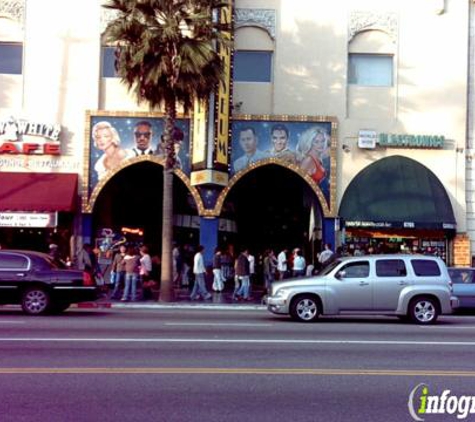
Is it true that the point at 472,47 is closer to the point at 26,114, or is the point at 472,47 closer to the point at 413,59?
the point at 413,59

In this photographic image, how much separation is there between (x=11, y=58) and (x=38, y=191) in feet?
16.9

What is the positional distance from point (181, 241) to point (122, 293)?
249 inches

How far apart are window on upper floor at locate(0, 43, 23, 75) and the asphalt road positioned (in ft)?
46.8

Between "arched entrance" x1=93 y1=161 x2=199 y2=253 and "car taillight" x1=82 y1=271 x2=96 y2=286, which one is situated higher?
"arched entrance" x1=93 y1=161 x2=199 y2=253

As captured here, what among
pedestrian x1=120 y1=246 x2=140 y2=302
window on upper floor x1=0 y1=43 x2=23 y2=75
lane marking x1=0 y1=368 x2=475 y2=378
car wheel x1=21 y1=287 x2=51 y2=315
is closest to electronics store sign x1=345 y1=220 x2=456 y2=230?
pedestrian x1=120 y1=246 x2=140 y2=302

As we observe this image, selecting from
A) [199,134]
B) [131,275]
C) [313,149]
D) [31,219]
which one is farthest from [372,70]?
[31,219]

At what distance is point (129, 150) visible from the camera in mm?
28297

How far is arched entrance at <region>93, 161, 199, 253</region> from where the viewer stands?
30.7 meters

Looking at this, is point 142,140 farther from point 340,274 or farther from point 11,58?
point 340,274

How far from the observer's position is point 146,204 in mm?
32281

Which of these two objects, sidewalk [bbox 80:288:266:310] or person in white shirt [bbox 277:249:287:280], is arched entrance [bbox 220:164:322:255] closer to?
person in white shirt [bbox 277:249:287:280]

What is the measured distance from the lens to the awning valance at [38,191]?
26.6 m

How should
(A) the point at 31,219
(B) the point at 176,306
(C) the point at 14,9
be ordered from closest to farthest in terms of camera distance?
(B) the point at 176,306, (A) the point at 31,219, (C) the point at 14,9

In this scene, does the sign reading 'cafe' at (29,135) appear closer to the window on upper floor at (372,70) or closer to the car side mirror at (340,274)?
the window on upper floor at (372,70)
